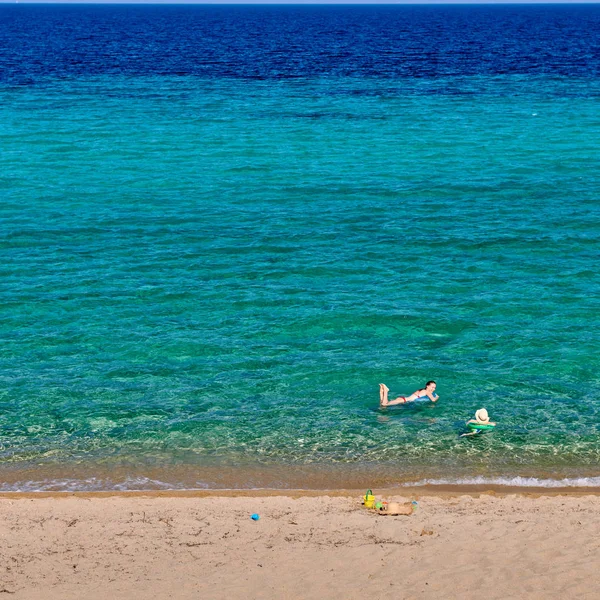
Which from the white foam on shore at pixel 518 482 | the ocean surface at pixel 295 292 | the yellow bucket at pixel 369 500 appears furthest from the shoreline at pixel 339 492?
the yellow bucket at pixel 369 500

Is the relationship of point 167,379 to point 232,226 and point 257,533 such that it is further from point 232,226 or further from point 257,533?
point 232,226

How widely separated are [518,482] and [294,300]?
11.3 m

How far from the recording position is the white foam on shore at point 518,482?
→ 18.8m

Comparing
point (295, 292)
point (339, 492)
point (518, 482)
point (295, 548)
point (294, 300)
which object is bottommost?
point (518, 482)

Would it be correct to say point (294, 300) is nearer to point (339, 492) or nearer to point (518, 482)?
point (339, 492)

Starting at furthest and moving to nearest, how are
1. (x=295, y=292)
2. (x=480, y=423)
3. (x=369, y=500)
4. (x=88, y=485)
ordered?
1. (x=295, y=292)
2. (x=480, y=423)
3. (x=88, y=485)
4. (x=369, y=500)

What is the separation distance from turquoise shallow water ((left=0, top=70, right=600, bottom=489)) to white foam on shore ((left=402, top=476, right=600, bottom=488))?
184mm

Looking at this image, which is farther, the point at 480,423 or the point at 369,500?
the point at 480,423

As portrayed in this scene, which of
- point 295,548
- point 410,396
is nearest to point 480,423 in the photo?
point 410,396

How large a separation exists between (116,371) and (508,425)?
1088 cm

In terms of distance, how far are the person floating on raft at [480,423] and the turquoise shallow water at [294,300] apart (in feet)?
1.31

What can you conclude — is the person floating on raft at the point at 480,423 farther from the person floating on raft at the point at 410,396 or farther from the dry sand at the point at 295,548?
the dry sand at the point at 295,548

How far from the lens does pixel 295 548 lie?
1590cm

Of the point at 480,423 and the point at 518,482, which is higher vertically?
the point at 480,423
